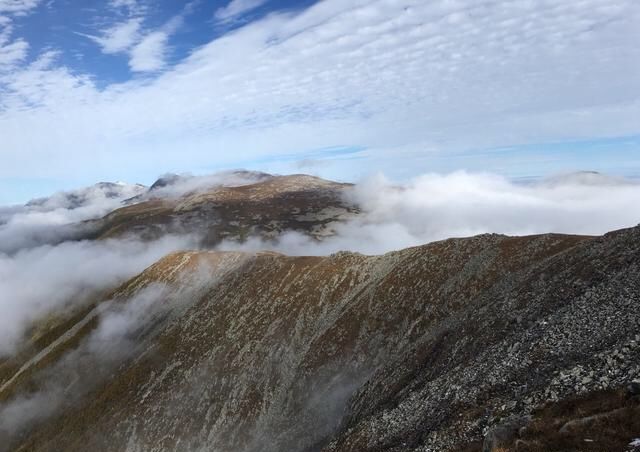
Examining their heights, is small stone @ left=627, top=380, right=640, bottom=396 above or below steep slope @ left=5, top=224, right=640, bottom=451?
above

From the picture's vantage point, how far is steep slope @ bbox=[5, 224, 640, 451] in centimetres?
3719

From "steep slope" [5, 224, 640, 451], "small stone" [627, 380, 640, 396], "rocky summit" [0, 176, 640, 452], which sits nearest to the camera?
"small stone" [627, 380, 640, 396]

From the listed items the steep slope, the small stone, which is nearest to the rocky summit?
the small stone

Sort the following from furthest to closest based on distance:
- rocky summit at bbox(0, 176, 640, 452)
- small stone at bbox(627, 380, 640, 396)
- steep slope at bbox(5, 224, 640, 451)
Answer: steep slope at bbox(5, 224, 640, 451) < rocky summit at bbox(0, 176, 640, 452) < small stone at bbox(627, 380, 640, 396)

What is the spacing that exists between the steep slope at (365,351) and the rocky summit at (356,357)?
288 mm

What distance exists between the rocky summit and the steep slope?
0.29 m

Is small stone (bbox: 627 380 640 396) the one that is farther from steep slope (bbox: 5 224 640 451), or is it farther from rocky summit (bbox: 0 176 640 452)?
steep slope (bbox: 5 224 640 451)

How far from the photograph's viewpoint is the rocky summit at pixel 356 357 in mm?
33125

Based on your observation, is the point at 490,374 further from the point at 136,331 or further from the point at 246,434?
the point at 136,331

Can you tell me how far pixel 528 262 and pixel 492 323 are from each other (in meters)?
29.4

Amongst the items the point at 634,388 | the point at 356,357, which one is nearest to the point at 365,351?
the point at 356,357

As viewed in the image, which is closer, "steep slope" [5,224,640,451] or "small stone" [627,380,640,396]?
"small stone" [627,380,640,396]

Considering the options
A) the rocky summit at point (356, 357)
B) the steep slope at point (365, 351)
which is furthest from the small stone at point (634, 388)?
the steep slope at point (365, 351)

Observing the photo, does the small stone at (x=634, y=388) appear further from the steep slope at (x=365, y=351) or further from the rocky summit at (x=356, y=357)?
the steep slope at (x=365, y=351)
